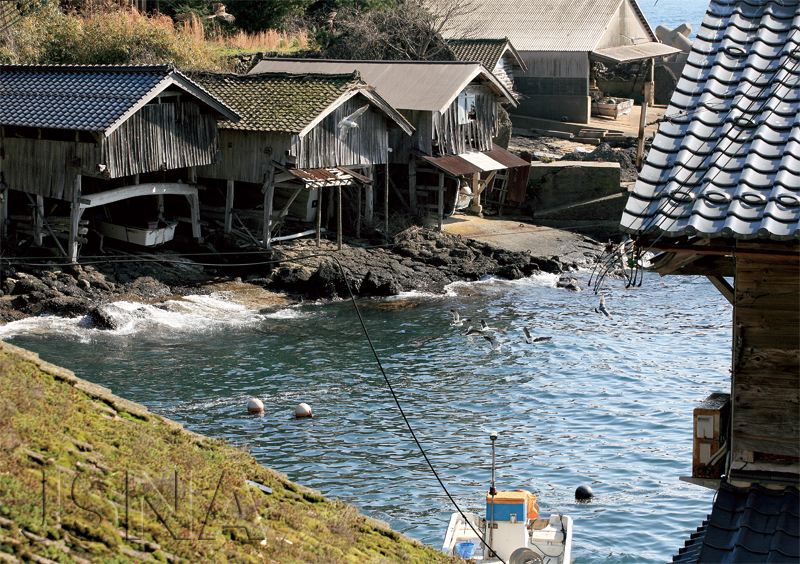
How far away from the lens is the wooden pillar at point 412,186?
119 ft

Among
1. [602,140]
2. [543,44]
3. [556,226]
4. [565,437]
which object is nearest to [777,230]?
[565,437]

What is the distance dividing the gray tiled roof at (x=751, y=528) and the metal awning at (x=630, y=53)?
152ft

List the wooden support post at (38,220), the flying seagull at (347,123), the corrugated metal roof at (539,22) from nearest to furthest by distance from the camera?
the wooden support post at (38,220) → the flying seagull at (347,123) → the corrugated metal roof at (539,22)

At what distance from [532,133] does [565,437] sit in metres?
33.4

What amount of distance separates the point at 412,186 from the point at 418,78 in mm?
4928

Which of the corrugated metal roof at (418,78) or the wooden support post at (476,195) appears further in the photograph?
the wooden support post at (476,195)

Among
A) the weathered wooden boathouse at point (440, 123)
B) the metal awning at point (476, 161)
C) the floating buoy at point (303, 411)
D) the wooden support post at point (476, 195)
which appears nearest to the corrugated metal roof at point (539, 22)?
the weathered wooden boathouse at point (440, 123)

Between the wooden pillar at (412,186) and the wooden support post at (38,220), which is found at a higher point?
the wooden pillar at (412,186)

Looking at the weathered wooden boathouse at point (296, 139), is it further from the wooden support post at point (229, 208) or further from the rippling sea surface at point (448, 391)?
the rippling sea surface at point (448, 391)

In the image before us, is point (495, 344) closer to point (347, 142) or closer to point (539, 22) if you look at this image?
point (347, 142)

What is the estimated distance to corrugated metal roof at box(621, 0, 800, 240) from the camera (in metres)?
5.96

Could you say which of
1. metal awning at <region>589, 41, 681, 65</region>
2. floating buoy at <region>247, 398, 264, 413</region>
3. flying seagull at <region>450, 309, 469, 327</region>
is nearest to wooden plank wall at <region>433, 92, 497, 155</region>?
flying seagull at <region>450, 309, 469, 327</region>

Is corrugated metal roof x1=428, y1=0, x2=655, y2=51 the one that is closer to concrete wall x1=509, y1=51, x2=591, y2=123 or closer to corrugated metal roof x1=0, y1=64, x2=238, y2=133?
concrete wall x1=509, y1=51, x2=591, y2=123

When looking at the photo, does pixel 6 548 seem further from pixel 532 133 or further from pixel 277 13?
pixel 277 13
